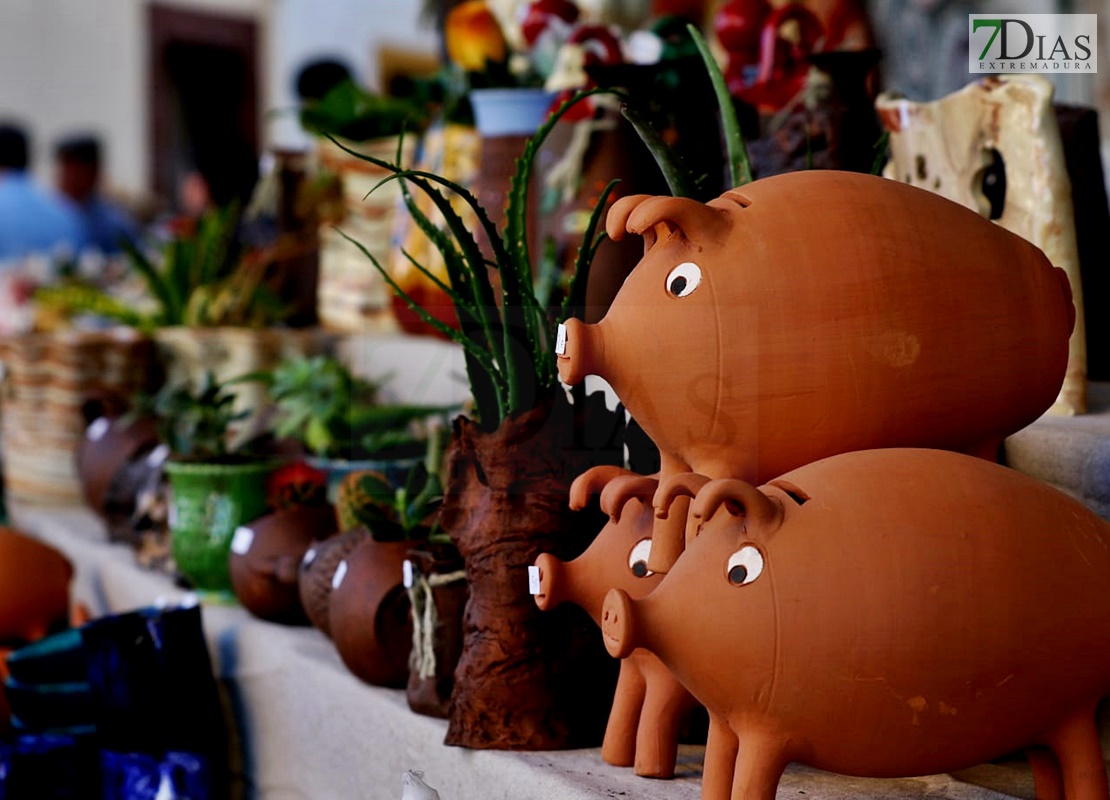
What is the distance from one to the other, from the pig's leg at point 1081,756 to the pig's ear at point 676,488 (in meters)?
0.31

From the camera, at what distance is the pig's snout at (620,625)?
0.90 metres

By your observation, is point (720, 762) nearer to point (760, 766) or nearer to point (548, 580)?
point (760, 766)

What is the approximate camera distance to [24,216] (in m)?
5.22

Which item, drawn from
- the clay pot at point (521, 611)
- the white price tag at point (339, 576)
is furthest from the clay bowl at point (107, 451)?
the clay pot at point (521, 611)

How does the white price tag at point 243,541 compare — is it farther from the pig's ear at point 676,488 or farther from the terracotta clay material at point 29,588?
the pig's ear at point 676,488

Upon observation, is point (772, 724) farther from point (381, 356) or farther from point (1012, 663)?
point (381, 356)

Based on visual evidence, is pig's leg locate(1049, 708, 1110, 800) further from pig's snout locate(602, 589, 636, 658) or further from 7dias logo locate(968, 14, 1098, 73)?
7dias logo locate(968, 14, 1098, 73)

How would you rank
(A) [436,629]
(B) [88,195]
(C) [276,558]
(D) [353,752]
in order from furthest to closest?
1. (B) [88,195]
2. (C) [276,558]
3. (D) [353,752]
4. (A) [436,629]

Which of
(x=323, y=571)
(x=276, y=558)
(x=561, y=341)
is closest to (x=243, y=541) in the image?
(x=276, y=558)

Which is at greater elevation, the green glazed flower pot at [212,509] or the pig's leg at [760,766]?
the pig's leg at [760,766]

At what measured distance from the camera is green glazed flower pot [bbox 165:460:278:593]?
1.90 m

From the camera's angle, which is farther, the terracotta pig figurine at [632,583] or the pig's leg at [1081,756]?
the terracotta pig figurine at [632,583]

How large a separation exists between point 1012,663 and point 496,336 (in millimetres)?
572

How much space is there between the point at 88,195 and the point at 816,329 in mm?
5345
